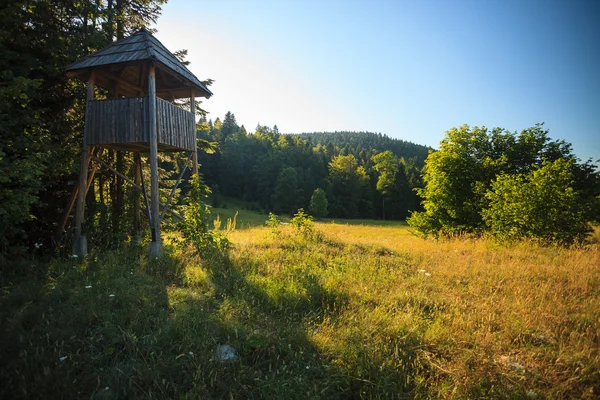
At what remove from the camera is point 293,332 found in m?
3.63

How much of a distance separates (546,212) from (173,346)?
14.4 m

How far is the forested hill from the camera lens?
422ft

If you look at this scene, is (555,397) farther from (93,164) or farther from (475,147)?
(475,147)

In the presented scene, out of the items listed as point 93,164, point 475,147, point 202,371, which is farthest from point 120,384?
point 475,147

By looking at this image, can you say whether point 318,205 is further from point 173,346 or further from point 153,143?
point 173,346

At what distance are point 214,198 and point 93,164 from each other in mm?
46804

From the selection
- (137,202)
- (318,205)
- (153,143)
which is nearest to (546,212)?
(153,143)

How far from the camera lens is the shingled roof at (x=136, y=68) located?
7.13m

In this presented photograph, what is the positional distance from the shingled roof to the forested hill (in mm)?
108823

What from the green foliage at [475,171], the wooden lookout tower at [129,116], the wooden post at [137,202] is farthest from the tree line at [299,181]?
the wooden lookout tower at [129,116]

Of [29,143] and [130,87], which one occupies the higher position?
[130,87]

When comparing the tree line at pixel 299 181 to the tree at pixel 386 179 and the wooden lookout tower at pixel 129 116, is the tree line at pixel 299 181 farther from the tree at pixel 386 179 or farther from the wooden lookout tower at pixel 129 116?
the wooden lookout tower at pixel 129 116

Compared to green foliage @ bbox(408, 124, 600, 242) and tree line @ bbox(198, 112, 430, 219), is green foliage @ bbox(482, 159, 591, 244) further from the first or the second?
tree line @ bbox(198, 112, 430, 219)

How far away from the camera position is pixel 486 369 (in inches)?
120
